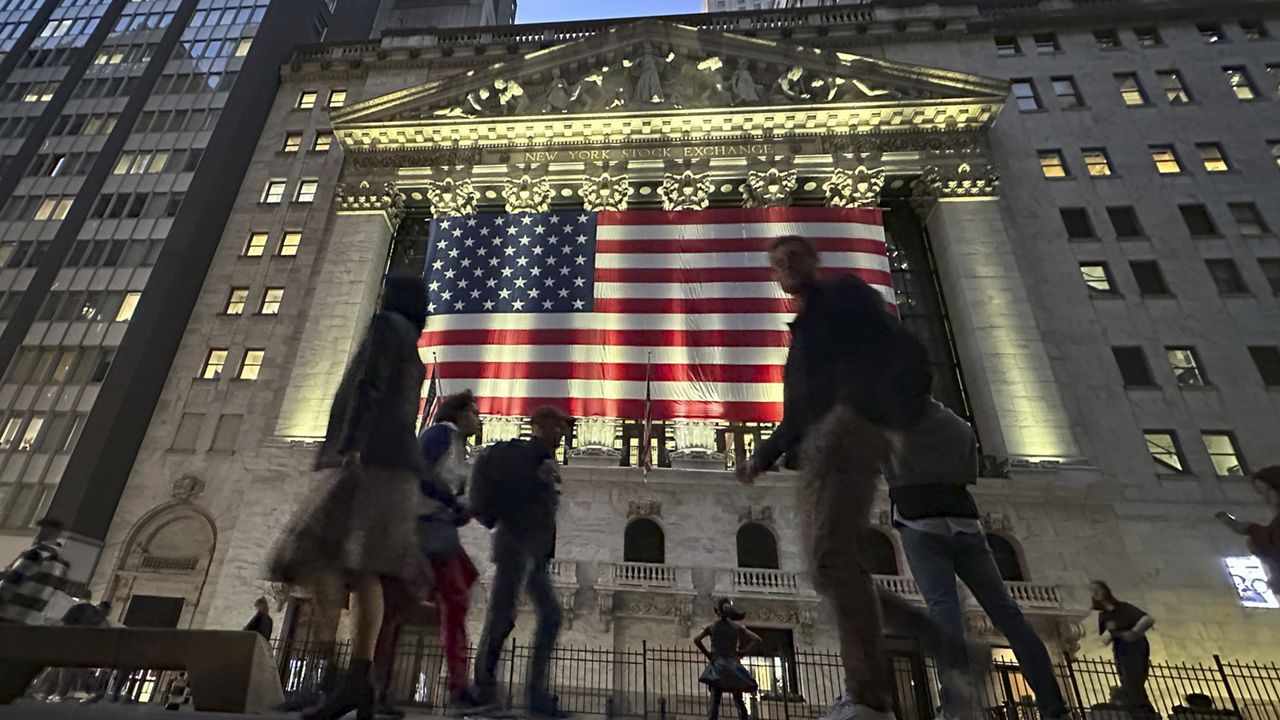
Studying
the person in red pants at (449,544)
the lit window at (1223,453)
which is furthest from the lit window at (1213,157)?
the person in red pants at (449,544)

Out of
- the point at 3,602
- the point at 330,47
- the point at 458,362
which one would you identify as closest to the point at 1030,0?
the point at 458,362

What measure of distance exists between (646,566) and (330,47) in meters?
32.5

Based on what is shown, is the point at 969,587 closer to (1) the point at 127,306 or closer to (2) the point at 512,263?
(2) the point at 512,263

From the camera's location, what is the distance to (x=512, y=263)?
80.5ft

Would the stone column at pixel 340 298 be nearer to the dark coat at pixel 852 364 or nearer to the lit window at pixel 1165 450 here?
the dark coat at pixel 852 364

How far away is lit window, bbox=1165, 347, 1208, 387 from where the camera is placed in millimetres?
21875

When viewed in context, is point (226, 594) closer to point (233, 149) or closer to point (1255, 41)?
point (233, 149)

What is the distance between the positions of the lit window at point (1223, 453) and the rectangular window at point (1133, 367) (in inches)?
91.8

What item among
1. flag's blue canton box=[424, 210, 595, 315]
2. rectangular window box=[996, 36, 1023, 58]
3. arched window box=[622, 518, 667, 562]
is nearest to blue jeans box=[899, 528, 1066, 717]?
arched window box=[622, 518, 667, 562]

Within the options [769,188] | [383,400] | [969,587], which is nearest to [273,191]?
[769,188]

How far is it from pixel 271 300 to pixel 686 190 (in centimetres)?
1809

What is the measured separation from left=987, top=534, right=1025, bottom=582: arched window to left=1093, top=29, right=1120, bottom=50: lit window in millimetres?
24630

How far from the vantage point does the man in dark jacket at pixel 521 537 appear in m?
6.10

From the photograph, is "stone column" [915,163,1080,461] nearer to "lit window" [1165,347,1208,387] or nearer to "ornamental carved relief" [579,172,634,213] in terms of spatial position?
"lit window" [1165,347,1208,387]
